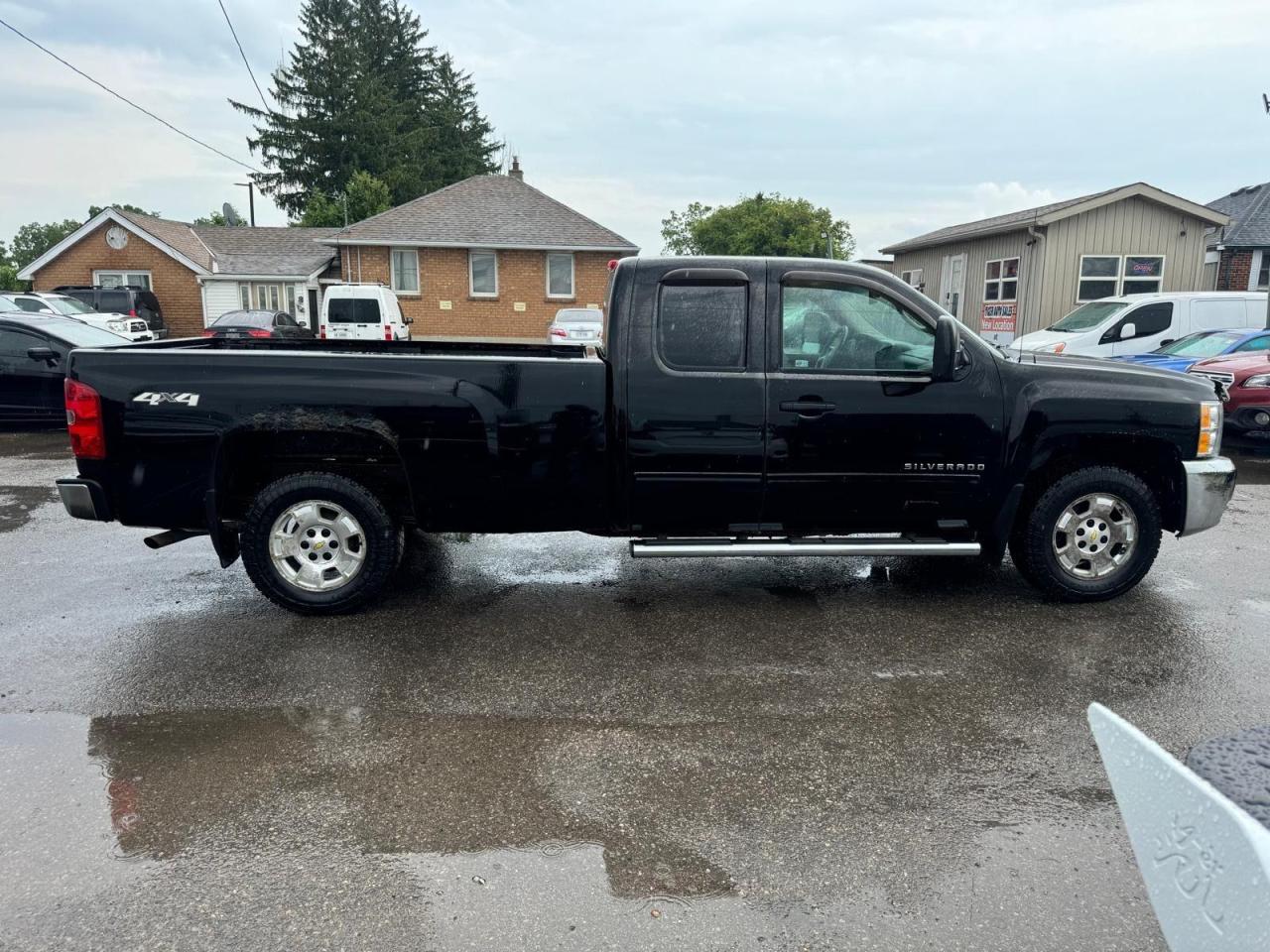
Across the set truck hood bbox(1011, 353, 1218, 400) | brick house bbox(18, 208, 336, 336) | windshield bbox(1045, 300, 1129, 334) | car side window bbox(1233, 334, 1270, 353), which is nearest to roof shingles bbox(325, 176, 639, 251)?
brick house bbox(18, 208, 336, 336)

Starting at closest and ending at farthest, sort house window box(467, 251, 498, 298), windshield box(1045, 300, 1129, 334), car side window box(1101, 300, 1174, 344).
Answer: car side window box(1101, 300, 1174, 344) → windshield box(1045, 300, 1129, 334) → house window box(467, 251, 498, 298)

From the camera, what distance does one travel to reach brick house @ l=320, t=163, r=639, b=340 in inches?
1078

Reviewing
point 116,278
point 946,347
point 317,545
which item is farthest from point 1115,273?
point 116,278

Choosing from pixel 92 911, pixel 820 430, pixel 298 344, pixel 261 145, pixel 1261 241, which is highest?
pixel 261 145

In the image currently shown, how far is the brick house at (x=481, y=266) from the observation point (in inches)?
1078

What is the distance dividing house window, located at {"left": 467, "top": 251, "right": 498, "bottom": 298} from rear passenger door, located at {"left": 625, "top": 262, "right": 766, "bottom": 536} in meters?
23.8

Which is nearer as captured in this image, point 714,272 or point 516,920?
point 516,920

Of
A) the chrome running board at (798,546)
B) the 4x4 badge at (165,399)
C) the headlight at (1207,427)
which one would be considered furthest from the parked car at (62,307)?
the headlight at (1207,427)

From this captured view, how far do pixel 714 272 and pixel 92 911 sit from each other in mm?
3937

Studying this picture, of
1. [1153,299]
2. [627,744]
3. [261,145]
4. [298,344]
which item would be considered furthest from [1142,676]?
[261,145]

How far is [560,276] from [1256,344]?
19391 mm

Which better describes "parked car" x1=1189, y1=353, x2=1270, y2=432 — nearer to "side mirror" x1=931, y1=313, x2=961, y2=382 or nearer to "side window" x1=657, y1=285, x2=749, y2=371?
"side mirror" x1=931, y1=313, x2=961, y2=382

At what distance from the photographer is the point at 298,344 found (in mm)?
5863

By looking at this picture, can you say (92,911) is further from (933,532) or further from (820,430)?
(933,532)
